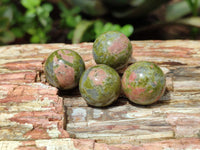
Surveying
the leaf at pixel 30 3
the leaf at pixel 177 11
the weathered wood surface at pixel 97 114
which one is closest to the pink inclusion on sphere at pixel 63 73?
the weathered wood surface at pixel 97 114

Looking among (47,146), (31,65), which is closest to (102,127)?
(47,146)

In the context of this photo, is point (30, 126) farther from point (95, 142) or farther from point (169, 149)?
point (169, 149)

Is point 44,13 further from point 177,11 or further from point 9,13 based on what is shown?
point 177,11

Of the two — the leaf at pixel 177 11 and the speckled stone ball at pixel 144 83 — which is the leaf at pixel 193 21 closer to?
the leaf at pixel 177 11

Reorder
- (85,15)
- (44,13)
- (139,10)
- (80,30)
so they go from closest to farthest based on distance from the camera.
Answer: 1. (80,30)
2. (44,13)
3. (139,10)
4. (85,15)

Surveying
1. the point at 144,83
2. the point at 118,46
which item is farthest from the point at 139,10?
the point at 144,83

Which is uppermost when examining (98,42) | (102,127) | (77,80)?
(98,42)
